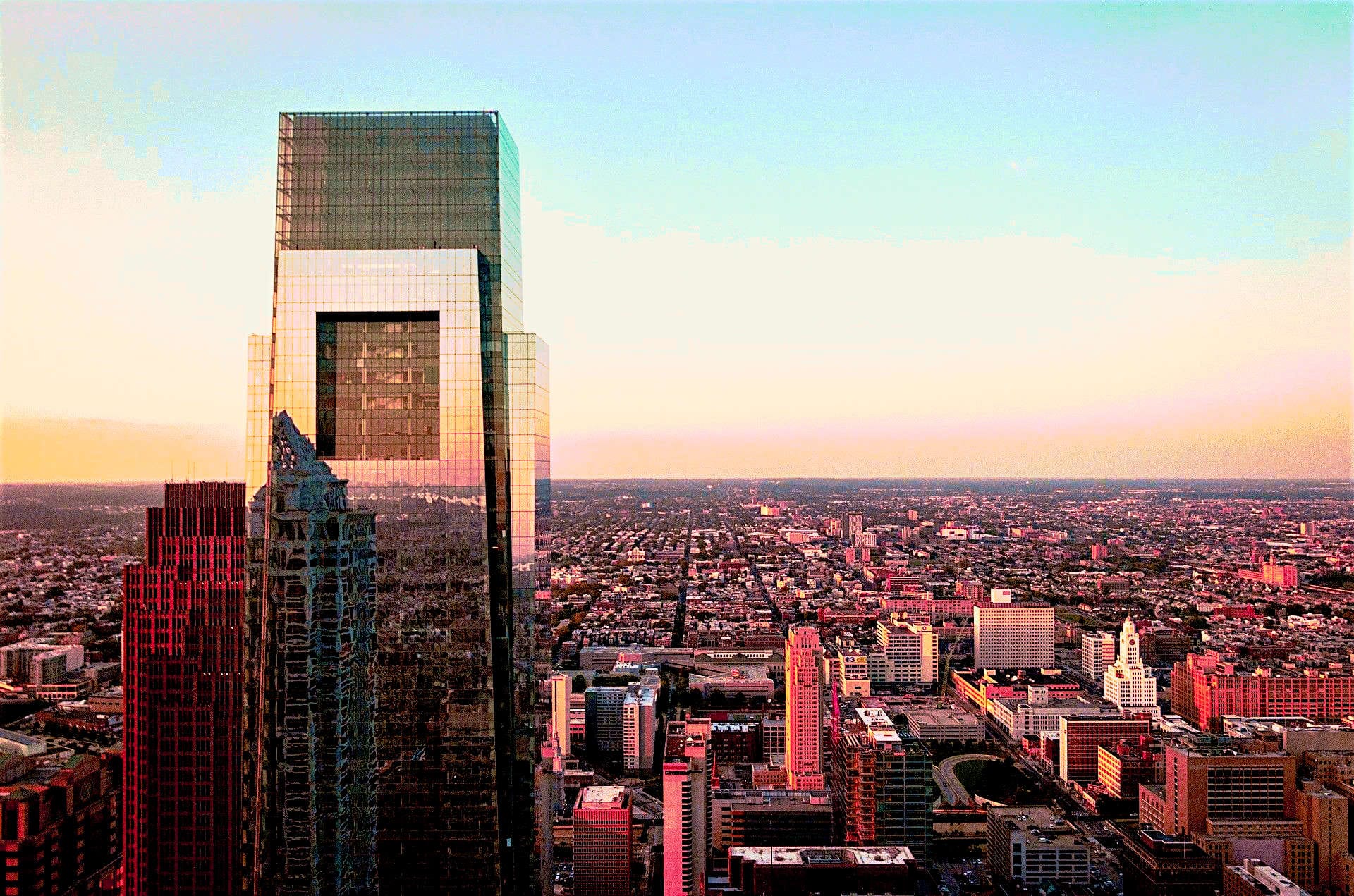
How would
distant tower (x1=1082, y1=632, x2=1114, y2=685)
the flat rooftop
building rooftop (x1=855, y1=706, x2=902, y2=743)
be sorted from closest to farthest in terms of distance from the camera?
the flat rooftop, building rooftop (x1=855, y1=706, x2=902, y2=743), distant tower (x1=1082, y1=632, x2=1114, y2=685)

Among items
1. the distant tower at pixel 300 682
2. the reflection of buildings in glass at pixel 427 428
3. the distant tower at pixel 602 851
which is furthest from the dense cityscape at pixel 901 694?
the reflection of buildings in glass at pixel 427 428

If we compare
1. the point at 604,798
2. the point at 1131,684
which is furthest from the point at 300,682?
the point at 1131,684

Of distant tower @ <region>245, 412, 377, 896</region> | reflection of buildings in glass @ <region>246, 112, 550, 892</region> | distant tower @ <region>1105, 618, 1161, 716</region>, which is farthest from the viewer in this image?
distant tower @ <region>1105, 618, 1161, 716</region>

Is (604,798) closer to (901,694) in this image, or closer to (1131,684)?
(901,694)

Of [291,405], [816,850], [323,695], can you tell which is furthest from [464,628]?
[816,850]

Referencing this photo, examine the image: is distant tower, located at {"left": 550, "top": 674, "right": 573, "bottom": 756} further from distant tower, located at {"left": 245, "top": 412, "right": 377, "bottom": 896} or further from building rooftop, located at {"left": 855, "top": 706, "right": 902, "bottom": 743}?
distant tower, located at {"left": 245, "top": 412, "right": 377, "bottom": 896}

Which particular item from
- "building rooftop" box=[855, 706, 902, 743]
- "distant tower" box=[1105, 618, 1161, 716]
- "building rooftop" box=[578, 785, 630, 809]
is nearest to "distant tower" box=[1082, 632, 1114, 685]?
"distant tower" box=[1105, 618, 1161, 716]
